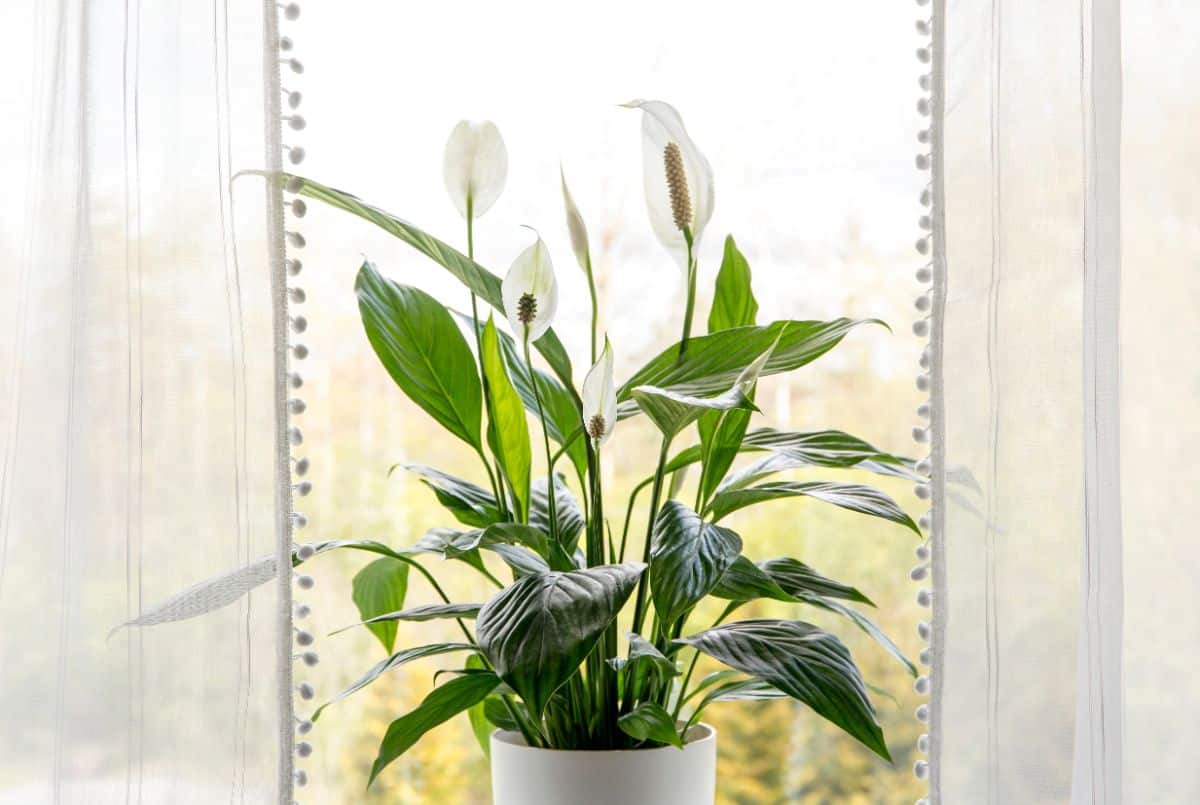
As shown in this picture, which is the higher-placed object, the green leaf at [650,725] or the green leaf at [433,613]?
the green leaf at [433,613]

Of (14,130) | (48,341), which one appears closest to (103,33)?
(14,130)

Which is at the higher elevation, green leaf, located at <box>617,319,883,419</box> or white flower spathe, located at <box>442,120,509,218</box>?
white flower spathe, located at <box>442,120,509,218</box>

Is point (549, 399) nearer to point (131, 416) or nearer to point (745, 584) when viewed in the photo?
point (745, 584)

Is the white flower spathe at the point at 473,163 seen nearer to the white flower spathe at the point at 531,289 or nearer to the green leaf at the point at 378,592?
the white flower spathe at the point at 531,289

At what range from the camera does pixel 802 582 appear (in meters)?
0.93

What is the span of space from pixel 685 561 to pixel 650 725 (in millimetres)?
132

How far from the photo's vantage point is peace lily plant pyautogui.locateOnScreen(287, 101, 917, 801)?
31.0 inches

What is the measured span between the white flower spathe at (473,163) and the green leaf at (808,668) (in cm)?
39

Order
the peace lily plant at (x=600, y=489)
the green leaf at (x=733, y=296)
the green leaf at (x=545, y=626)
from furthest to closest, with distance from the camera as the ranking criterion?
the green leaf at (x=733, y=296)
the peace lily plant at (x=600, y=489)
the green leaf at (x=545, y=626)

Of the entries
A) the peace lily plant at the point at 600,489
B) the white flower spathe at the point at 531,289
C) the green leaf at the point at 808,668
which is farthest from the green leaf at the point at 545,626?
the white flower spathe at the point at 531,289

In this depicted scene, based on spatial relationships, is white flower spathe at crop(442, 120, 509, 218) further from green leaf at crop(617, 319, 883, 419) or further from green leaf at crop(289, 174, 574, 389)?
green leaf at crop(617, 319, 883, 419)

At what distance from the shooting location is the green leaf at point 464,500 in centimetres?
95

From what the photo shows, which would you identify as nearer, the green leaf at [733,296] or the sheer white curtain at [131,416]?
the sheer white curtain at [131,416]

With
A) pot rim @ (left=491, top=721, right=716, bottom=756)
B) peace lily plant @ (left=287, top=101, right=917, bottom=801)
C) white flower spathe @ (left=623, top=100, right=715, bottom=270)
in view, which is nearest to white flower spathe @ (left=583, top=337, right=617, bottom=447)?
peace lily plant @ (left=287, top=101, right=917, bottom=801)
